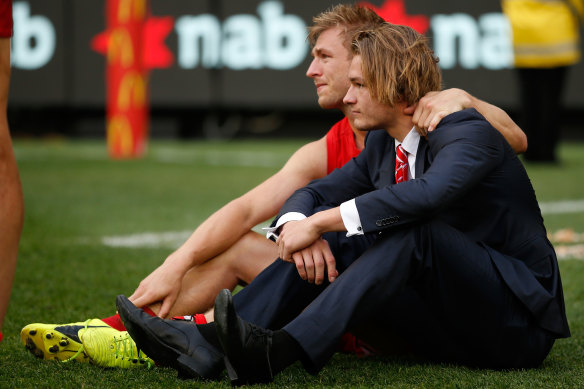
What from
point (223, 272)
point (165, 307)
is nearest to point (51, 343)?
point (165, 307)

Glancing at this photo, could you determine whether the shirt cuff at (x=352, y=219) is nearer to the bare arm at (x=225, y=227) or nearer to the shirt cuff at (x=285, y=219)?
the shirt cuff at (x=285, y=219)

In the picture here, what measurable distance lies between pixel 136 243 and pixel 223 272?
94.2 inches

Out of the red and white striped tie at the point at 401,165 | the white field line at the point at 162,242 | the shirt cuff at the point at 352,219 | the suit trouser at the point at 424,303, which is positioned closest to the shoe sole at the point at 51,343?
the suit trouser at the point at 424,303

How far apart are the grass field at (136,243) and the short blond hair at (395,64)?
0.83m

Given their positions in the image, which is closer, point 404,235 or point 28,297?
point 404,235

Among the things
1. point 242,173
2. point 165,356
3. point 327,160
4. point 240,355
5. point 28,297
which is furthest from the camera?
point 242,173

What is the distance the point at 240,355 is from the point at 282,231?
471 millimetres

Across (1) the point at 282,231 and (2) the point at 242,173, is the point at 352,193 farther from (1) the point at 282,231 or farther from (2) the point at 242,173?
(2) the point at 242,173

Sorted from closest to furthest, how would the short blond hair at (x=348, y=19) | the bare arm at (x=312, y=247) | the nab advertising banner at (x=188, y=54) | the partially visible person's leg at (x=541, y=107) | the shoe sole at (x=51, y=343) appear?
the bare arm at (x=312, y=247) < the shoe sole at (x=51, y=343) < the short blond hair at (x=348, y=19) < the partially visible person's leg at (x=541, y=107) < the nab advertising banner at (x=188, y=54)

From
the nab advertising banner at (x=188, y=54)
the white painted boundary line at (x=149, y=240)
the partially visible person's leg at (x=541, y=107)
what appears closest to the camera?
the white painted boundary line at (x=149, y=240)

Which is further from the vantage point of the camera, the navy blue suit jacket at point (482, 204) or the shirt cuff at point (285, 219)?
the shirt cuff at point (285, 219)

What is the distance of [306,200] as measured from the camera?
2959 millimetres

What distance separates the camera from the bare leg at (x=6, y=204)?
2.57 meters

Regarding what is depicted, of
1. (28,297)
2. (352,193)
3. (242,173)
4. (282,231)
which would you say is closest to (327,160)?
(352,193)
